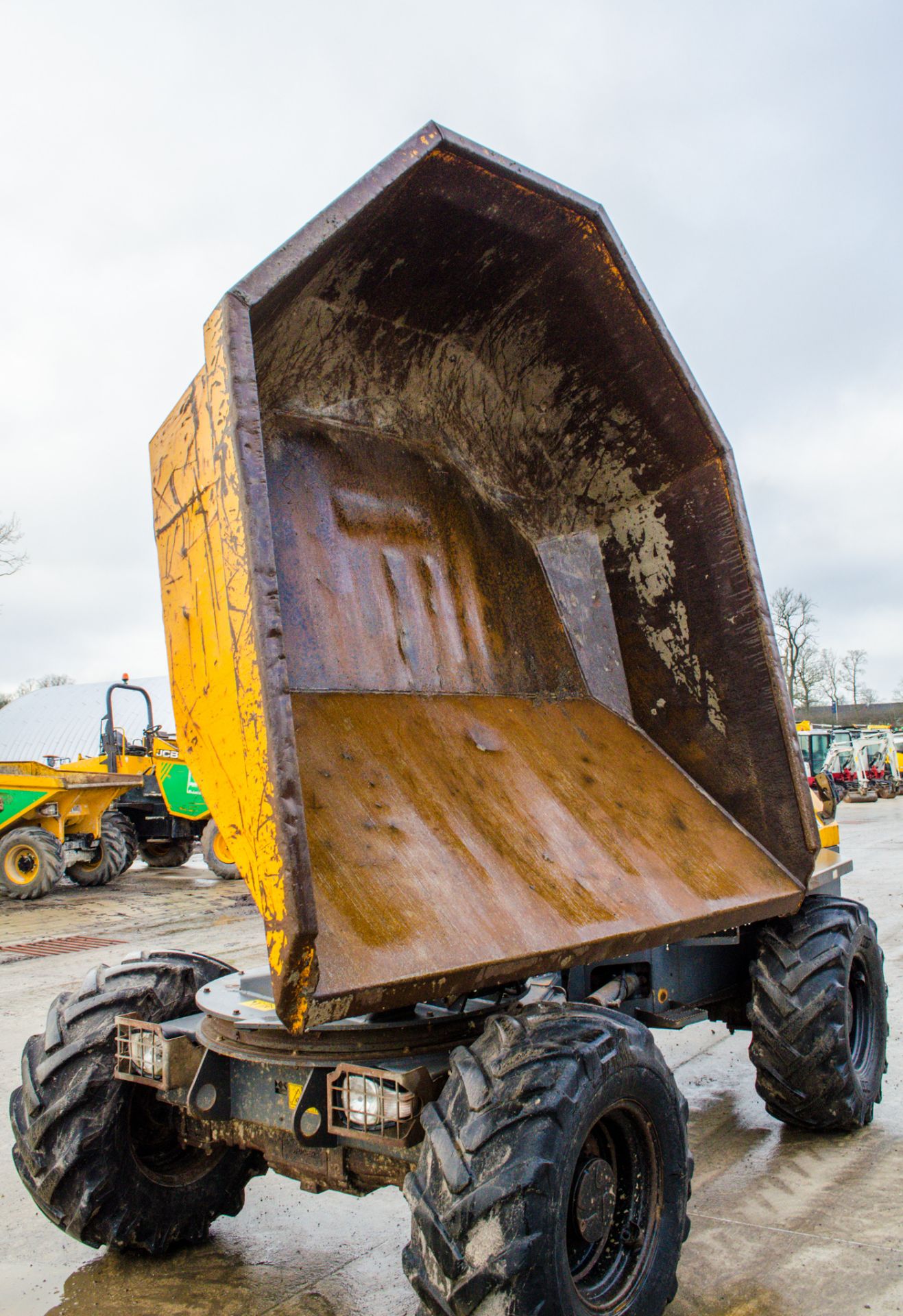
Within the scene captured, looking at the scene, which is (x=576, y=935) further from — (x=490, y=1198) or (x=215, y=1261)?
(x=215, y=1261)

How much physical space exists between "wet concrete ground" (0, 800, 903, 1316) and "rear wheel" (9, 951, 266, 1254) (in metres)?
0.16

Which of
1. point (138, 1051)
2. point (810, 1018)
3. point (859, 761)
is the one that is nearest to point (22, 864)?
point (138, 1051)

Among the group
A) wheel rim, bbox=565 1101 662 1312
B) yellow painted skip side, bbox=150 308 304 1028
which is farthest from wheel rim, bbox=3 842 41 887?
wheel rim, bbox=565 1101 662 1312

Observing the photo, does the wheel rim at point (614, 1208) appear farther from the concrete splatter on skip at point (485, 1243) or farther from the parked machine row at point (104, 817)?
the parked machine row at point (104, 817)

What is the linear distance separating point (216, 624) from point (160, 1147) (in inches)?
71.0

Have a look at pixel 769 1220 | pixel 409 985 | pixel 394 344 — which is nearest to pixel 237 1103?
pixel 409 985

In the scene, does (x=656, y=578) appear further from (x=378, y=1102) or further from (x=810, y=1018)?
(x=378, y=1102)

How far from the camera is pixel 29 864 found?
12289mm

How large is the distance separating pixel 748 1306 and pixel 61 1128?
77.6 inches

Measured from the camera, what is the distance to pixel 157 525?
2.79m

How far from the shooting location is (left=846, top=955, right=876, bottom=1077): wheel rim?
420 centimetres

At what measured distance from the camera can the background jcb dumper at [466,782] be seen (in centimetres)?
223

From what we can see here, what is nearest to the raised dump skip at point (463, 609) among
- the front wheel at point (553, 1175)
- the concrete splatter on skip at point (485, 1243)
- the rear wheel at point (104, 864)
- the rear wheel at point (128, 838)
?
the front wheel at point (553, 1175)

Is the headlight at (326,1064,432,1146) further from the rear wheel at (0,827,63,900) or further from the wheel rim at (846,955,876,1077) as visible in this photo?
the rear wheel at (0,827,63,900)
